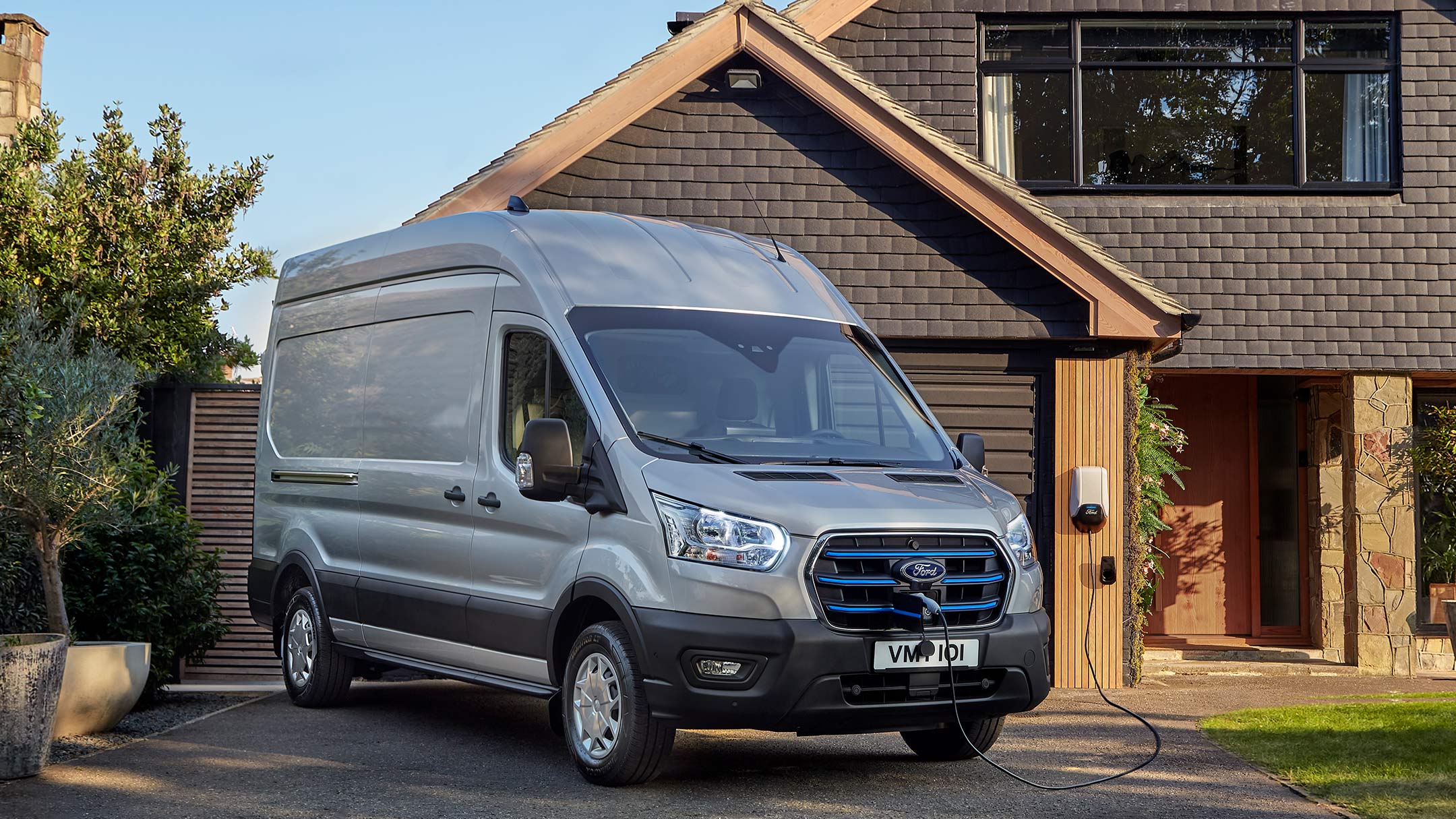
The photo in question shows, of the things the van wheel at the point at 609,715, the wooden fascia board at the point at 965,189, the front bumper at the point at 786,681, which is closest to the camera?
the front bumper at the point at 786,681

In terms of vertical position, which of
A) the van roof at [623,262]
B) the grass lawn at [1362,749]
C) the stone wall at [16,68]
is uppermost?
the stone wall at [16,68]

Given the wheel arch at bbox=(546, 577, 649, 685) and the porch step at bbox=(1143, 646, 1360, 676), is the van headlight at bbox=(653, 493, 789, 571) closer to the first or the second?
the wheel arch at bbox=(546, 577, 649, 685)

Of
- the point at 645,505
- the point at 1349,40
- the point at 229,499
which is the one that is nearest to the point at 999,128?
the point at 1349,40

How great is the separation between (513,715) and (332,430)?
80.0 inches

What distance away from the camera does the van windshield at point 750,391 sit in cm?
697

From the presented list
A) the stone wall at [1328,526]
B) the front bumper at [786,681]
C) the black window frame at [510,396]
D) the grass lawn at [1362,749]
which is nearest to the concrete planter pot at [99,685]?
the black window frame at [510,396]

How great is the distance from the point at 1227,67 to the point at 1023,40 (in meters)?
1.90

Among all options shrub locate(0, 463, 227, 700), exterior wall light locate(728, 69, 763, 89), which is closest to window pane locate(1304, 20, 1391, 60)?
exterior wall light locate(728, 69, 763, 89)

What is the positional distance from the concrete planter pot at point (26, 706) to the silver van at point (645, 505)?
182 centimetres

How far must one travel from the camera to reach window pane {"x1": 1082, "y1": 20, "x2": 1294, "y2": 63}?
556 inches

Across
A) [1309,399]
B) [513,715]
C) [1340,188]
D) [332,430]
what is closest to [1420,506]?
[1309,399]

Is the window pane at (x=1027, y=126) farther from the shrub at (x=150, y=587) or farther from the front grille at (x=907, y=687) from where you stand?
the front grille at (x=907, y=687)

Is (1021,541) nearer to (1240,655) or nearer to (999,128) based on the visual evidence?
(999,128)

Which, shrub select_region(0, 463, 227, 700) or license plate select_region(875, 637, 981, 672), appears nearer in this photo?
license plate select_region(875, 637, 981, 672)
